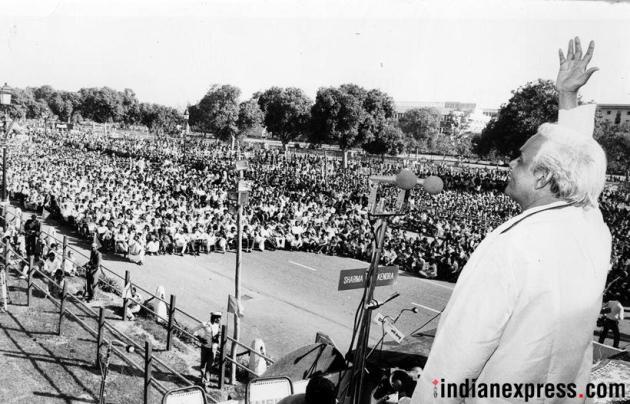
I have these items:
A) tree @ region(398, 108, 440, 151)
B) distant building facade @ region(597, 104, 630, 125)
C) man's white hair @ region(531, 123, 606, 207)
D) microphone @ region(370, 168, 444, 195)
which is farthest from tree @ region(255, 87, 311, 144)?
distant building facade @ region(597, 104, 630, 125)

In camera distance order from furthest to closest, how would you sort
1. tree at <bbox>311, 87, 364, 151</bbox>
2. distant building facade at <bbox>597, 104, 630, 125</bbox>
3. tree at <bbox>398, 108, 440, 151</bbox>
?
tree at <bbox>398, 108, 440, 151</bbox>
distant building facade at <bbox>597, 104, 630, 125</bbox>
tree at <bbox>311, 87, 364, 151</bbox>

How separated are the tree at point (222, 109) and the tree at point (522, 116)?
26017 mm

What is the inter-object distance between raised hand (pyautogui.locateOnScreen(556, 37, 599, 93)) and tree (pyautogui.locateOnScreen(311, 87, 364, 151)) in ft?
139

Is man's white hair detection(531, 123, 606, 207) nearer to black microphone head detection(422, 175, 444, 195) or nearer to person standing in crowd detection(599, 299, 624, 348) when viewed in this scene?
black microphone head detection(422, 175, 444, 195)

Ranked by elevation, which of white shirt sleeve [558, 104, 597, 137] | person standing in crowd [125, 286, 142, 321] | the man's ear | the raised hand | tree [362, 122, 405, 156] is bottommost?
person standing in crowd [125, 286, 142, 321]

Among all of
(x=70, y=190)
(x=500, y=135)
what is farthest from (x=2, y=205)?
(x=500, y=135)

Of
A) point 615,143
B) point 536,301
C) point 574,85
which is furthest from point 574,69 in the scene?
point 615,143

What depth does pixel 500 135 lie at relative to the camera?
43156mm

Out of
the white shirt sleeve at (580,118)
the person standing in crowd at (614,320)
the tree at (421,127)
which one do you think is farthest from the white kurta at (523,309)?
the tree at (421,127)

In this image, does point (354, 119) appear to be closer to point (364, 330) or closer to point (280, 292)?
point (280, 292)

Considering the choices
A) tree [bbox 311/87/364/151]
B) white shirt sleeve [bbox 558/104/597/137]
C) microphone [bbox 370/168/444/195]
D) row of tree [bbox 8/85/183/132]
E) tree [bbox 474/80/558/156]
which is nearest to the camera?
white shirt sleeve [bbox 558/104/597/137]

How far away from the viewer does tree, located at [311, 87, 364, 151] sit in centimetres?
4416

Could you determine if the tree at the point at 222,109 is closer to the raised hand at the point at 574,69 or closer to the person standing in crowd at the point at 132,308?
the person standing in crowd at the point at 132,308

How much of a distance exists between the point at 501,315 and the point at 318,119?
44833mm
